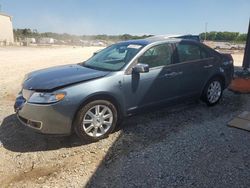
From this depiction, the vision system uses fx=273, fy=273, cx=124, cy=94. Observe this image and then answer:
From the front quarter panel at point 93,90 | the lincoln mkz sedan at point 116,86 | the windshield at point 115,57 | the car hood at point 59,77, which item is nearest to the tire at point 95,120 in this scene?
the lincoln mkz sedan at point 116,86

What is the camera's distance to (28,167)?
3.61 m

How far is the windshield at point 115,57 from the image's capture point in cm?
467

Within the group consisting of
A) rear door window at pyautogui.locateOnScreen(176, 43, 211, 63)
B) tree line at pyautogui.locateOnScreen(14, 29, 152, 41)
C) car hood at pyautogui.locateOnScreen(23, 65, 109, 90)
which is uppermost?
rear door window at pyautogui.locateOnScreen(176, 43, 211, 63)

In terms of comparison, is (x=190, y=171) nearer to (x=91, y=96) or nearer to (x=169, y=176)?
(x=169, y=176)

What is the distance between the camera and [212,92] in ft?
19.3

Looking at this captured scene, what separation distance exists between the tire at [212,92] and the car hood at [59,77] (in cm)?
244

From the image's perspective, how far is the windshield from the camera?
467 cm

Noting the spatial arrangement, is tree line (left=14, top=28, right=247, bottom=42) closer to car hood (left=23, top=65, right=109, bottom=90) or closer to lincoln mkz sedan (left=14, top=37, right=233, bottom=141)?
lincoln mkz sedan (left=14, top=37, right=233, bottom=141)

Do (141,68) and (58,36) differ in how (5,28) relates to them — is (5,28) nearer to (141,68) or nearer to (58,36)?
(58,36)

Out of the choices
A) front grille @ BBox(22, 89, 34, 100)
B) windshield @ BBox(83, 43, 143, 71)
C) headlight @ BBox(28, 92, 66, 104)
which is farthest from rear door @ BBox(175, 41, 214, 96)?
front grille @ BBox(22, 89, 34, 100)

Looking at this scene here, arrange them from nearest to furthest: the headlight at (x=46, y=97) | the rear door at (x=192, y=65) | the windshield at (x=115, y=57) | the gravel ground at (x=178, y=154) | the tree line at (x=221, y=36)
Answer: the gravel ground at (x=178, y=154)
the headlight at (x=46, y=97)
the windshield at (x=115, y=57)
the rear door at (x=192, y=65)
the tree line at (x=221, y=36)

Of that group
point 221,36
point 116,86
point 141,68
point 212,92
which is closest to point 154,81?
point 141,68

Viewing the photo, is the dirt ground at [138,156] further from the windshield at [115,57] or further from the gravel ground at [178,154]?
the windshield at [115,57]

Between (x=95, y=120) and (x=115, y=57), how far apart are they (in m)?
1.46
